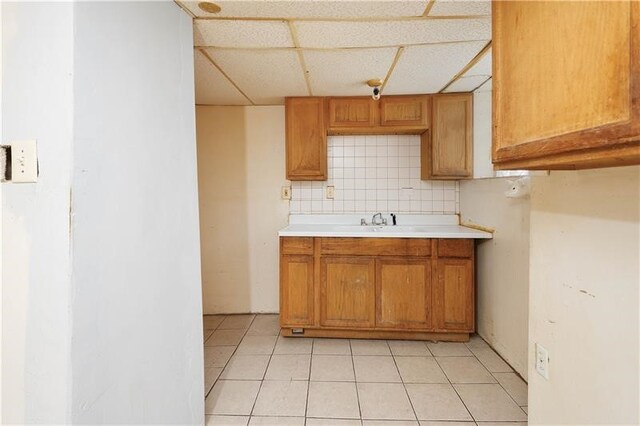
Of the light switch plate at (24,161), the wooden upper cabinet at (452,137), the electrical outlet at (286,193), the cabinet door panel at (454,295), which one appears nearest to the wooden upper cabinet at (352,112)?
the wooden upper cabinet at (452,137)

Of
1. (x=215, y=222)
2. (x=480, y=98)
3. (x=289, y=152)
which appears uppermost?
(x=480, y=98)

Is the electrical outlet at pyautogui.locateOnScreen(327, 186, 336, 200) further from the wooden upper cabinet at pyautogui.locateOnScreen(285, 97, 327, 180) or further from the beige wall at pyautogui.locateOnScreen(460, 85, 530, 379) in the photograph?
the beige wall at pyautogui.locateOnScreen(460, 85, 530, 379)

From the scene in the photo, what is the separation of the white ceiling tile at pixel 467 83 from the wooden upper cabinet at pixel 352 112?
2.07 ft

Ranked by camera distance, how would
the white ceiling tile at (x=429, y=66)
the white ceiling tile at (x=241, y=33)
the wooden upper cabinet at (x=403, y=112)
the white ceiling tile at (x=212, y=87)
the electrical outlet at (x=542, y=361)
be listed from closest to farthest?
the electrical outlet at (x=542, y=361)
the white ceiling tile at (x=241, y=33)
the white ceiling tile at (x=429, y=66)
the white ceiling tile at (x=212, y=87)
the wooden upper cabinet at (x=403, y=112)

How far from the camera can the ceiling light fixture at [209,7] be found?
1.43 m

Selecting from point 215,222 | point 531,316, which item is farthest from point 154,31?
point 215,222

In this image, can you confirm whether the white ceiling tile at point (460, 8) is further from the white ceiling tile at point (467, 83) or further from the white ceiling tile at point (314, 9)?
the white ceiling tile at point (467, 83)

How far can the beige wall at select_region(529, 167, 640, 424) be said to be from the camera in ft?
2.73

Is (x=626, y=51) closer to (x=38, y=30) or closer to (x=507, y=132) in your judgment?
(x=507, y=132)

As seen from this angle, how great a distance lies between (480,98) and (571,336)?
2.14 meters

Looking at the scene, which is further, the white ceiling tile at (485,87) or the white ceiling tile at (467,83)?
the white ceiling tile at (485,87)

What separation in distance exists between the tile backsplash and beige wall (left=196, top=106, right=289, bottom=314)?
511 mm

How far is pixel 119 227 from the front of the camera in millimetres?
1062

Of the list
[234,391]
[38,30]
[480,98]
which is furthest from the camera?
[480,98]
